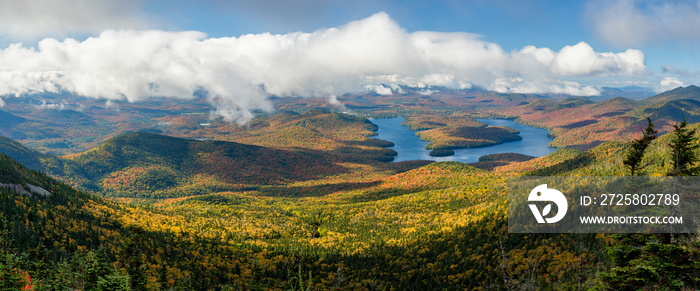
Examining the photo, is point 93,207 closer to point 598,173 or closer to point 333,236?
point 333,236

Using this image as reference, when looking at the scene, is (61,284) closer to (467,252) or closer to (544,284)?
(544,284)

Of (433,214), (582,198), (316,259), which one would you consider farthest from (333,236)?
(582,198)

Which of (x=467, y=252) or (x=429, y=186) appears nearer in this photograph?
(x=467, y=252)

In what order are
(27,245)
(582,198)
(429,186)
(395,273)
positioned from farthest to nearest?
(429,186), (395,273), (582,198), (27,245)

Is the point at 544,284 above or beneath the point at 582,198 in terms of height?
beneath

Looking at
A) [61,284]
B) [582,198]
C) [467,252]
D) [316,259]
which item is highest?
[582,198]

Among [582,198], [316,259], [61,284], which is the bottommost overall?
[316,259]

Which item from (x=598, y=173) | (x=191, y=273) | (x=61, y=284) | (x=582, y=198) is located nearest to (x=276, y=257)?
(x=191, y=273)

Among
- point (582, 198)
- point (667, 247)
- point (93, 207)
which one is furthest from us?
point (93, 207)

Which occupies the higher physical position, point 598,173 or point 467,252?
point 598,173
